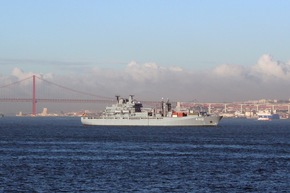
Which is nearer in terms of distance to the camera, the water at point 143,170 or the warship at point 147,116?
the water at point 143,170

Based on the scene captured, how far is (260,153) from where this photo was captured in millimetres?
66625

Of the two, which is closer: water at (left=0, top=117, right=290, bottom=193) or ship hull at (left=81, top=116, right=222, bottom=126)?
water at (left=0, top=117, right=290, bottom=193)

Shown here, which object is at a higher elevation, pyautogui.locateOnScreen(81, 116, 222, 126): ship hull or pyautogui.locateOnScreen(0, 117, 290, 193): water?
pyautogui.locateOnScreen(81, 116, 222, 126): ship hull

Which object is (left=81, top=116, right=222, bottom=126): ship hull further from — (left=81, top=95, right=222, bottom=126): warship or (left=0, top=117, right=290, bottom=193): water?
(left=0, top=117, right=290, bottom=193): water

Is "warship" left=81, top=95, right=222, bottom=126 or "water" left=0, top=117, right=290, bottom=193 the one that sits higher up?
"warship" left=81, top=95, right=222, bottom=126

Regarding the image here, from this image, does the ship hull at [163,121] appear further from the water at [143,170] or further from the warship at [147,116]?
the water at [143,170]

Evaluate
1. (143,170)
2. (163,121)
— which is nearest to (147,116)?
(163,121)

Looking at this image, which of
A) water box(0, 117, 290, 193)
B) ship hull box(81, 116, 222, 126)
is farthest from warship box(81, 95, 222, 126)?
water box(0, 117, 290, 193)

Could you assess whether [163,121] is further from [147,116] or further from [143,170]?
[143,170]

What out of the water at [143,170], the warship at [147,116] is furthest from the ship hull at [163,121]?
the water at [143,170]

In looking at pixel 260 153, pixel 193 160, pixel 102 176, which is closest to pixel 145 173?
pixel 102 176

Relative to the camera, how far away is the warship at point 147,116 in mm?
155125

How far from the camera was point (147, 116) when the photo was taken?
158 meters

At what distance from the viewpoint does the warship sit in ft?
509
